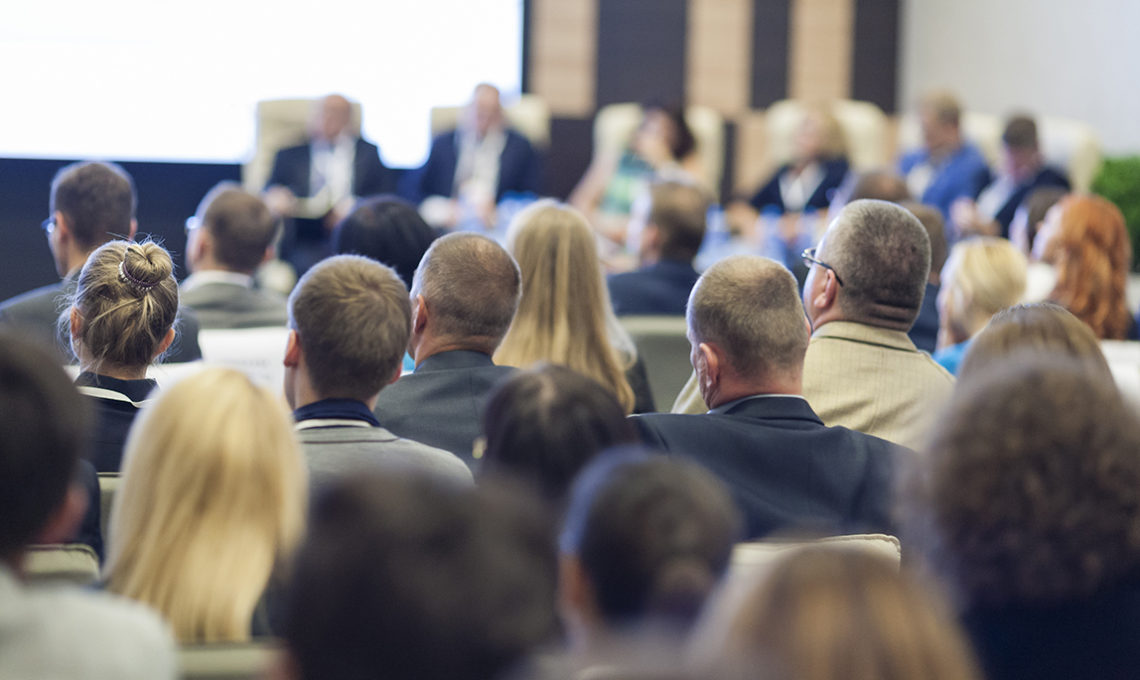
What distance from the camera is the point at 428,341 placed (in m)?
2.53

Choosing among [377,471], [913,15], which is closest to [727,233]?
[913,15]

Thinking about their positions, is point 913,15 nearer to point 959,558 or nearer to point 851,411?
point 851,411

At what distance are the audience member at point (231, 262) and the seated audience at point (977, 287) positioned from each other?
1.95 m

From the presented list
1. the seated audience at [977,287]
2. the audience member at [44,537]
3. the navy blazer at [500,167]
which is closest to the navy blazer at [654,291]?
the seated audience at [977,287]

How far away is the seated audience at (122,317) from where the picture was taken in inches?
88.3

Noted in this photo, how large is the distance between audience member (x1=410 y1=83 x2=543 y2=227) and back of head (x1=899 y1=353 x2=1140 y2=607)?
5.74 m

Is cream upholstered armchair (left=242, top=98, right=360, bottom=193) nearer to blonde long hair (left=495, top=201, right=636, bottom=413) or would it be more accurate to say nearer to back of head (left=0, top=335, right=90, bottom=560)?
blonde long hair (left=495, top=201, right=636, bottom=413)

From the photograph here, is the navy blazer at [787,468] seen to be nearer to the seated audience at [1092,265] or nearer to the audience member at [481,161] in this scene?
the seated audience at [1092,265]

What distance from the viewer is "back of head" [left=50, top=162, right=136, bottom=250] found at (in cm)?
340

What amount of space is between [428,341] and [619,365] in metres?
0.55

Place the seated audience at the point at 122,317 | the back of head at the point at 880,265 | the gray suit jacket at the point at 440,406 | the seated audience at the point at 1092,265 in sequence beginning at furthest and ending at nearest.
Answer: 1. the seated audience at the point at 1092,265
2. the back of head at the point at 880,265
3. the gray suit jacket at the point at 440,406
4. the seated audience at the point at 122,317

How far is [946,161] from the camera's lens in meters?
6.64

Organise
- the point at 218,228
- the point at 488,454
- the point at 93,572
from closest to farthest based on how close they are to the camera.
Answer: the point at 488,454
the point at 93,572
the point at 218,228

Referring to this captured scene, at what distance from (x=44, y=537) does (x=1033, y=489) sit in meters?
1.04
